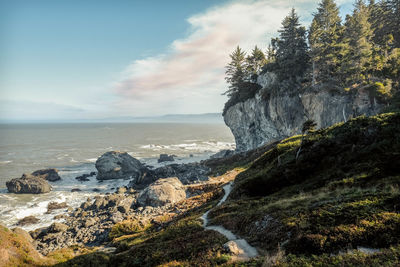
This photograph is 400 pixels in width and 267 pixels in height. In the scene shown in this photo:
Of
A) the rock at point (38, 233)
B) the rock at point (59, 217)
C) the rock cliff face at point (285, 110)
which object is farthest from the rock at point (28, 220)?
the rock cliff face at point (285, 110)

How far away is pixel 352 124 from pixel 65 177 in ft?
212

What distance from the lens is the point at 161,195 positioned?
30.3m

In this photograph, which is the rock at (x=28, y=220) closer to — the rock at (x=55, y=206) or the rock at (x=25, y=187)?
the rock at (x=55, y=206)

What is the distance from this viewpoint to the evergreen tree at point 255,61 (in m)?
66.3

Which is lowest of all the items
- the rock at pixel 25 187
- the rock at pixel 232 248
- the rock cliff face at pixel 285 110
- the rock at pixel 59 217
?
the rock at pixel 59 217

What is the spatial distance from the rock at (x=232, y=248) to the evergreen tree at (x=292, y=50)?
51739 mm

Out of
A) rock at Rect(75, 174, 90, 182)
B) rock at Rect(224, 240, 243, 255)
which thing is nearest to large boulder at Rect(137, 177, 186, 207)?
rock at Rect(224, 240, 243, 255)

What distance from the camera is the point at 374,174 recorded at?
10523 mm

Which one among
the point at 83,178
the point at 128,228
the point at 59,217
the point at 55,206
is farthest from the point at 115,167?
the point at 128,228

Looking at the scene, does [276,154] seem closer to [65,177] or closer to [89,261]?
[89,261]

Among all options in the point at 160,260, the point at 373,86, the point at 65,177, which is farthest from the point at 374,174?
the point at 65,177

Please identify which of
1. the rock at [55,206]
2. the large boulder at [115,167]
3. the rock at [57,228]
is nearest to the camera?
the rock at [57,228]

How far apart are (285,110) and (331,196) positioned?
150ft

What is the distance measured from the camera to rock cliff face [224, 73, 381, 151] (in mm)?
39219
